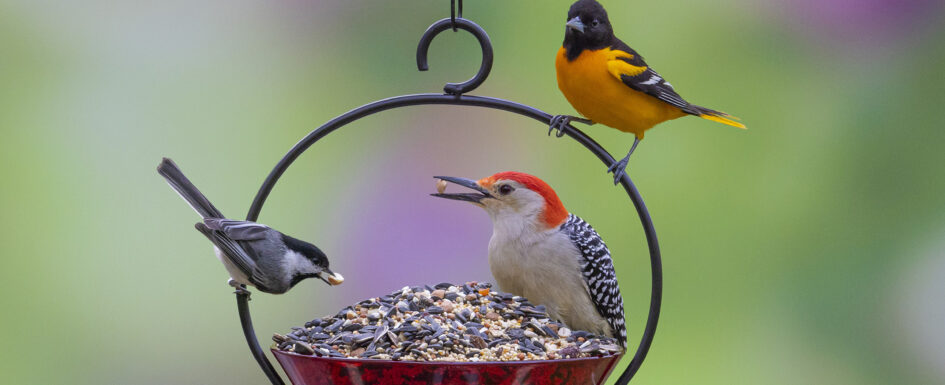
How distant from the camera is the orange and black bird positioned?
169cm

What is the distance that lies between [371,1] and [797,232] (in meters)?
1.56

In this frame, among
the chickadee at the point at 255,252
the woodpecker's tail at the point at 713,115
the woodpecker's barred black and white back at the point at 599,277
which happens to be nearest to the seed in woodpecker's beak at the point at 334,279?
Answer: the chickadee at the point at 255,252

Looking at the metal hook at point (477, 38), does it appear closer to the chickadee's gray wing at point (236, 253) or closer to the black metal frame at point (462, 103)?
the black metal frame at point (462, 103)

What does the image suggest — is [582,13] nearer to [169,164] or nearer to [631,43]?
[169,164]

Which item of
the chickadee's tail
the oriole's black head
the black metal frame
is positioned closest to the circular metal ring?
the black metal frame

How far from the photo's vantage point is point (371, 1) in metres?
2.92

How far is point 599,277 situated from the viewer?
66.1 inches

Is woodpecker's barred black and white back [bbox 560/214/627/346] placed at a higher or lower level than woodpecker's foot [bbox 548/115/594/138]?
lower

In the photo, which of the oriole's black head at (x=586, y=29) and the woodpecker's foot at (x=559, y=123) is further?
the oriole's black head at (x=586, y=29)

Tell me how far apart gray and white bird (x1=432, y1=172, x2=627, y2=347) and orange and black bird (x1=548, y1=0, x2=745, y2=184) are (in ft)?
0.63

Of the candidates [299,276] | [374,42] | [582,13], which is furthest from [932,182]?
[299,276]

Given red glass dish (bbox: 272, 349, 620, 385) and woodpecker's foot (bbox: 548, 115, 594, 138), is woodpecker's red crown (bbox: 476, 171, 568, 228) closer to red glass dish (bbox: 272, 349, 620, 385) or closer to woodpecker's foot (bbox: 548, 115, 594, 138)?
woodpecker's foot (bbox: 548, 115, 594, 138)

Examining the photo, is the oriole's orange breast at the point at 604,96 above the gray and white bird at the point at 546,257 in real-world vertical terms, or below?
above

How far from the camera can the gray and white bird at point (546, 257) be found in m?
1.66
